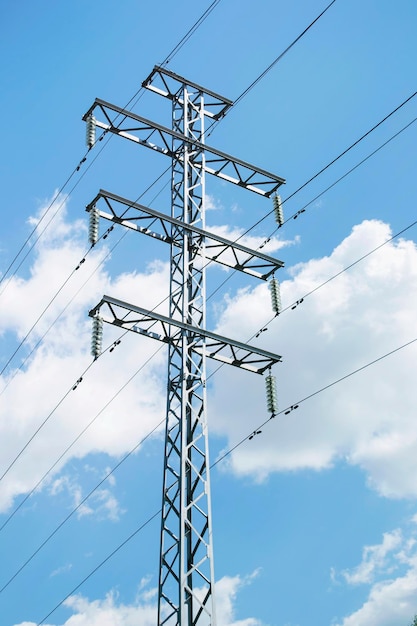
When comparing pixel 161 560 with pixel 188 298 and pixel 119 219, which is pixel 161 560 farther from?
pixel 119 219

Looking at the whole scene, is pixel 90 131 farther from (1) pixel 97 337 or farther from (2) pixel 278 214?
(1) pixel 97 337

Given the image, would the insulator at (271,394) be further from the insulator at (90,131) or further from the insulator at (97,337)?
the insulator at (90,131)

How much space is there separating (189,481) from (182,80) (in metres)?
12.4

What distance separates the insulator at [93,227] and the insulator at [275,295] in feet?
15.8

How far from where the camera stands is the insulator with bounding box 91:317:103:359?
16.9 metres

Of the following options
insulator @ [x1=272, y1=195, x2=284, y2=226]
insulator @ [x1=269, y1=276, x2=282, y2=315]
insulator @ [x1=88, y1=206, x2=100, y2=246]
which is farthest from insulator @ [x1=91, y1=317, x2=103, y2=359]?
insulator @ [x1=272, y1=195, x2=284, y2=226]

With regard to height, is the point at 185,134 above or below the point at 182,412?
above

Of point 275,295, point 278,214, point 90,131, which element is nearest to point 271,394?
point 275,295

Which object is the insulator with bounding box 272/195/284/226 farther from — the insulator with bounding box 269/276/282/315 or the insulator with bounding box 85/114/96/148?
the insulator with bounding box 85/114/96/148

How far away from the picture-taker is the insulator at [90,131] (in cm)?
2027

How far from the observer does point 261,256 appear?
66.2ft

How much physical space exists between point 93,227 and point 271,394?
5.93m

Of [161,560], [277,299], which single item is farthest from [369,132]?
[161,560]

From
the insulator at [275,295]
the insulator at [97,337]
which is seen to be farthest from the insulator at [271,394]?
the insulator at [97,337]
